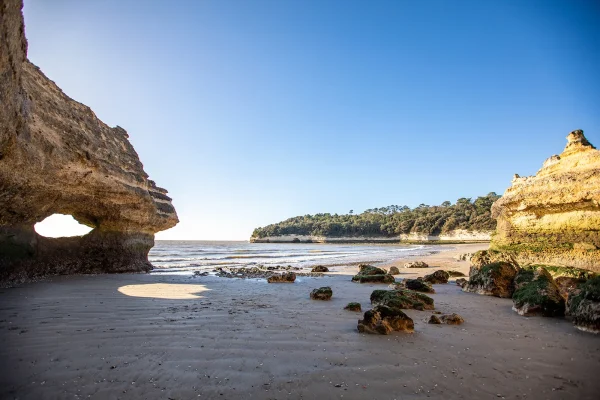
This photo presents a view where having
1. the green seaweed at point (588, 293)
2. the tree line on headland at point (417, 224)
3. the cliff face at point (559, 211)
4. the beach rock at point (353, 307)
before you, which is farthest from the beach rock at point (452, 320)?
the tree line on headland at point (417, 224)

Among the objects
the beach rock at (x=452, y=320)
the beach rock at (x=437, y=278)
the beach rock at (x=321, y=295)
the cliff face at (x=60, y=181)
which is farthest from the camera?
the beach rock at (x=437, y=278)

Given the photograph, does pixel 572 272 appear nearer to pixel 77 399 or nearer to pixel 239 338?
pixel 239 338

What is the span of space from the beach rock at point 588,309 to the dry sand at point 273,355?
0.28 meters

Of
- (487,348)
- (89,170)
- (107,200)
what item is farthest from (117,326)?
(107,200)

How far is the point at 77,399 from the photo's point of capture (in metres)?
3.06

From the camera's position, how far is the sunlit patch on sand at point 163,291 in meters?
8.90

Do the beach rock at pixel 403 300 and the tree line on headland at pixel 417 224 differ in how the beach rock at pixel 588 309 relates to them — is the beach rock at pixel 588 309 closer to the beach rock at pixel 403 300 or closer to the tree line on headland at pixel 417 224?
the beach rock at pixel 403 300

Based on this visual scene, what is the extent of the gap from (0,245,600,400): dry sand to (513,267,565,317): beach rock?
347mm

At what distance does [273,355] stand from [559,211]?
11610 mm

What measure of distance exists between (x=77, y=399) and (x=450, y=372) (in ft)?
13.4

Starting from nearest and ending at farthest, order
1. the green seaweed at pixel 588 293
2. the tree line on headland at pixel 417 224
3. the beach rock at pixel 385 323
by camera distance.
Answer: the beach rock at pixel 385 323
the green seaweed at pixel 588 293
the tree line on headland at pixel 417 224

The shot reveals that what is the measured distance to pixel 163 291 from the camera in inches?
388

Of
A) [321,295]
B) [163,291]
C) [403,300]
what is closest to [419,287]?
[403,300]

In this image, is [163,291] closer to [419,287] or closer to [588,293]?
[419,287]
